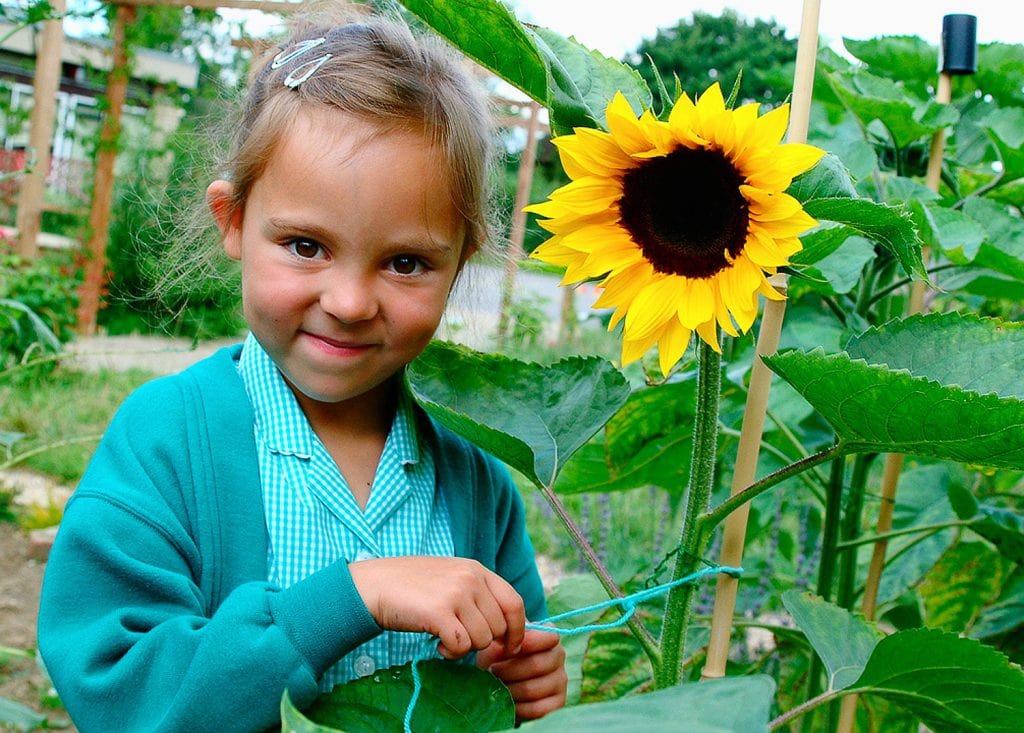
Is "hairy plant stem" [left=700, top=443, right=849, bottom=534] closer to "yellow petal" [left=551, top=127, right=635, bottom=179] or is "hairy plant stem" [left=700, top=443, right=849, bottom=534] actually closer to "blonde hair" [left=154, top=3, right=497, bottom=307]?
"yellow petal" [left=551, top=127, right=635, bottom=179]

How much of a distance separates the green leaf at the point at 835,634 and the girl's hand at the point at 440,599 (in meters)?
0.21

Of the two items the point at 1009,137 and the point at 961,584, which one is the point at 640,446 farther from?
the point at 961,584

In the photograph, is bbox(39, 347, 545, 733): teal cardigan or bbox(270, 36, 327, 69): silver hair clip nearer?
bbox(39, 347, 545, 733): teal cardigan

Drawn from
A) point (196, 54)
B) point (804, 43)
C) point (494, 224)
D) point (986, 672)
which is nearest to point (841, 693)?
point (986, 672)

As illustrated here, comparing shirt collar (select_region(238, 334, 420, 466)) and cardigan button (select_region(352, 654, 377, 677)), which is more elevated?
shirt collar (select_region(238, 334, 420, 466))

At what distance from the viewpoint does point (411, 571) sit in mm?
762

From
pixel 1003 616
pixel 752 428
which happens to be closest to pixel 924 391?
pixel 752 428

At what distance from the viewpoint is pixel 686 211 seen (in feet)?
2.36

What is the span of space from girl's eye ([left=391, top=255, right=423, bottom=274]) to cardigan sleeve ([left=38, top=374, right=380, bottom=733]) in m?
0.21

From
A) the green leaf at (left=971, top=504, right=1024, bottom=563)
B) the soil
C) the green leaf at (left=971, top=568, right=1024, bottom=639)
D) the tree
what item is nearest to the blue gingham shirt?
the green leaf at (left=971, top=504, right=1024, bottom=563)

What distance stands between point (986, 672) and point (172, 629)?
53 centimetres

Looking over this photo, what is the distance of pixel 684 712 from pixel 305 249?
510 mm

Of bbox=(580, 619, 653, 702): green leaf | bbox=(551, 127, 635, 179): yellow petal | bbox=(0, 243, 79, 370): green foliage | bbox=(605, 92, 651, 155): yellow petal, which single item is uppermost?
bbox=(605, 92, 651, 155): yellow petal

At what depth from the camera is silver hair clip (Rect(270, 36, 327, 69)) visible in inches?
38.9
